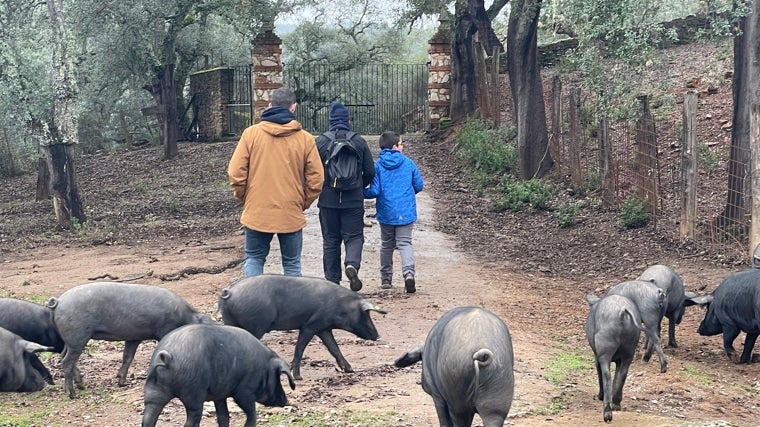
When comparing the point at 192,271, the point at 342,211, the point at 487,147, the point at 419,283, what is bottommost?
the point at 192,271

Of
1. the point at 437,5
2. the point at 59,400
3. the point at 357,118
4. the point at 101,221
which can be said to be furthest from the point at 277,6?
the point at 59,400

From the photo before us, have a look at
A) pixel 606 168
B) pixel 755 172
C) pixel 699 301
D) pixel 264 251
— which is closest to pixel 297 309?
pixel 264 251

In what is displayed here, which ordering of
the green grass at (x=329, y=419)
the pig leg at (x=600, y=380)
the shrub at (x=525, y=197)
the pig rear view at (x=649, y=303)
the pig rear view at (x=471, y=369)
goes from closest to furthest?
the pig rear view at (x=471, y=369) < the green grass at (x=329, y=419) < the pig leg at (x=600, y=380) < the pig rear view at (x=649, y=303) < the shrub at (x=525, y=197)

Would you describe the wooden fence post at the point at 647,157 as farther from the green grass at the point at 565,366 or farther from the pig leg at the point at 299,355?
the pig leg at the point at 299,355

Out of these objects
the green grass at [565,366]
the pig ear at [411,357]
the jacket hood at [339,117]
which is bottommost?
the green grass at [565,366]

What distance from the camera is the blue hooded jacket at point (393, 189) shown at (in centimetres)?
1114

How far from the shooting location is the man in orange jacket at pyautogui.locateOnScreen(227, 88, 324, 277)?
9.03m

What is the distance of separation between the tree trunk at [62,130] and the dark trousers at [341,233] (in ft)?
28.0

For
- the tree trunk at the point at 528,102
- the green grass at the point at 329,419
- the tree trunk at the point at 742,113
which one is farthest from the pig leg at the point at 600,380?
the tree trunk at the point at 528,102

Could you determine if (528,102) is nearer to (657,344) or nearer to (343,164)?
(343,164)

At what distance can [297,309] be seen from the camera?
7.90 meters

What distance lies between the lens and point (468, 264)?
13.4 m

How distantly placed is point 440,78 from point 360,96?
620 centimetres

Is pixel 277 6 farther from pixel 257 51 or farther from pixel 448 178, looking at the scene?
pixel 448 178
